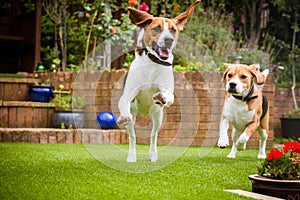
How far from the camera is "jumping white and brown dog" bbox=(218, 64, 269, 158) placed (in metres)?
5.37

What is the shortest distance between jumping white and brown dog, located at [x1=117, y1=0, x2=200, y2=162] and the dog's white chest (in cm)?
111

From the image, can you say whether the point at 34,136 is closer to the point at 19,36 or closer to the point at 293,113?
the point at 19,36

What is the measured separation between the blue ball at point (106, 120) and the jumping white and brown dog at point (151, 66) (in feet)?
11.2

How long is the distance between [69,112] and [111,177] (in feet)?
14.5

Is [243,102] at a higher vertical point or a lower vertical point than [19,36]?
lower

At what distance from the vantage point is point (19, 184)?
3.75 metres

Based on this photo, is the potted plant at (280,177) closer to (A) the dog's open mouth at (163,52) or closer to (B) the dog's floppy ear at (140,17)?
(A) the dog's open mouth at (163,52)

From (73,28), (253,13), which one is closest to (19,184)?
(73,28)

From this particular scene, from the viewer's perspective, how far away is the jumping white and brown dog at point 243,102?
5371mm

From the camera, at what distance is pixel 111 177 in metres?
4.25

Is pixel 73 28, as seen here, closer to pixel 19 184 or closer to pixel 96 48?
pixel 96 48

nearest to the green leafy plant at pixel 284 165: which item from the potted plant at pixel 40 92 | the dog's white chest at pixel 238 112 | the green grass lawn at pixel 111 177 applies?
the green grass lawn at pixel 111 177

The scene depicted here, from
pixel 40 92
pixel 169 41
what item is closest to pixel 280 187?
pixel 169 41

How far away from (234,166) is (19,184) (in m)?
2.30
